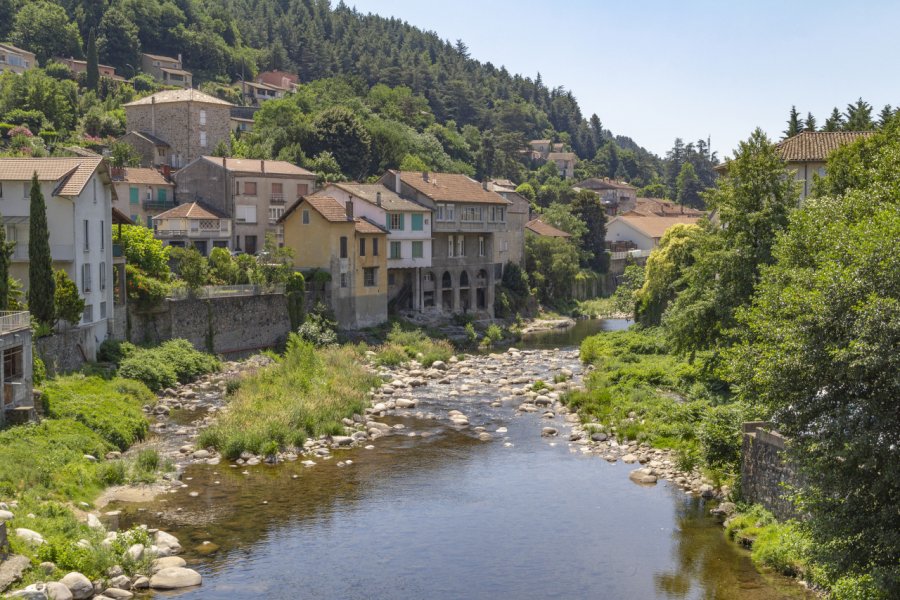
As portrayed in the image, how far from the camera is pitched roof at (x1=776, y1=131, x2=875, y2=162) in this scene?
45344 millimetres

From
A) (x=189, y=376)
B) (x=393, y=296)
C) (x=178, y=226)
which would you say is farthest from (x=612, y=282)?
(x=189, y=376)

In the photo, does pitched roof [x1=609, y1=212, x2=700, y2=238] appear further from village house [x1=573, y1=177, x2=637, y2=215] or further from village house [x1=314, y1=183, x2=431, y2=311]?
village house [x1=314, y1=183, x2=431, y2=311]

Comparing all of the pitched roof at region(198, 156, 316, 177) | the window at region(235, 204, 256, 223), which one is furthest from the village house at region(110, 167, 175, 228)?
the window at region(235, 204, 256, 223)

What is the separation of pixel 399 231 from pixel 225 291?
13.6 meters

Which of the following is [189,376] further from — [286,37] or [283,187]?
[286,37]

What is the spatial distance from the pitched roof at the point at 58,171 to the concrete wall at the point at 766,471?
26.0 meters

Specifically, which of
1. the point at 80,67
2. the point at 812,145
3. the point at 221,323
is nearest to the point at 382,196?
the point at 221,323

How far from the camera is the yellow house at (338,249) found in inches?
2133

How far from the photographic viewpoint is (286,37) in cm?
16662

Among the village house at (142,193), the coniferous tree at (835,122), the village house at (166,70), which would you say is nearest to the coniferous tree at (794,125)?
the coniferous tree at (835,122)

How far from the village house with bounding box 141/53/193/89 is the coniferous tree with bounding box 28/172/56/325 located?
9818cm

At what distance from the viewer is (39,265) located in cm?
3431

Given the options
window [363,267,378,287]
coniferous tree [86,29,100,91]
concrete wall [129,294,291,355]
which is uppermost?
coniferous tree [86,29,100,91]

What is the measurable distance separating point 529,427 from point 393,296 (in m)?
25.5
